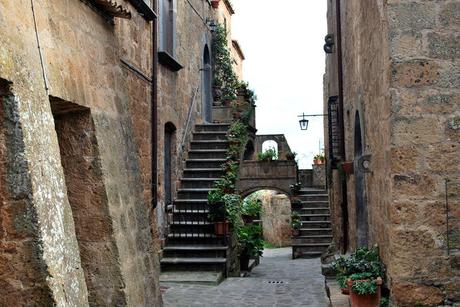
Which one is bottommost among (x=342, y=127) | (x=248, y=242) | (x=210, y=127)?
(x=248, y=242)

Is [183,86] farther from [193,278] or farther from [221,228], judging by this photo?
[193,278]

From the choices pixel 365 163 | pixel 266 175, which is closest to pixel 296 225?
pixel 266 175

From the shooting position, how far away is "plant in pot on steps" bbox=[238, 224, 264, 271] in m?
13.0

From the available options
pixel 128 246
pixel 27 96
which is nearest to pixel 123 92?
pixel 128 246

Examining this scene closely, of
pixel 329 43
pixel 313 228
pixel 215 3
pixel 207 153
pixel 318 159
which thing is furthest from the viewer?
pixel 318 159

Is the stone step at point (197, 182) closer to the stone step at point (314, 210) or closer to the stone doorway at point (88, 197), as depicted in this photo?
the stone doorway at point (88, 197)

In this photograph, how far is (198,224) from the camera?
36.3 ft

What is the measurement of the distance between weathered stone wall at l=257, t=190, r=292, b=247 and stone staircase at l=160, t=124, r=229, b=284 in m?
12.8

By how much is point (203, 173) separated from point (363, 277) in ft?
24.1

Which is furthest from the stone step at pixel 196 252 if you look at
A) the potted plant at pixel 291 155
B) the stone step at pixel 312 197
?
the potted plant at pixel 291 155

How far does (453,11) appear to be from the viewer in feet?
17.3

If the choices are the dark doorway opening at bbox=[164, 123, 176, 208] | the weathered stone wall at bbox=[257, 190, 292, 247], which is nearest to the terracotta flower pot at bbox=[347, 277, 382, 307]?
the dark doorway opening at bbox=[164, 123, 176, 208]

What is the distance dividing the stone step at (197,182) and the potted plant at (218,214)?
104 centimetres

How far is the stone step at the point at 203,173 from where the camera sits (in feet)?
41.4
